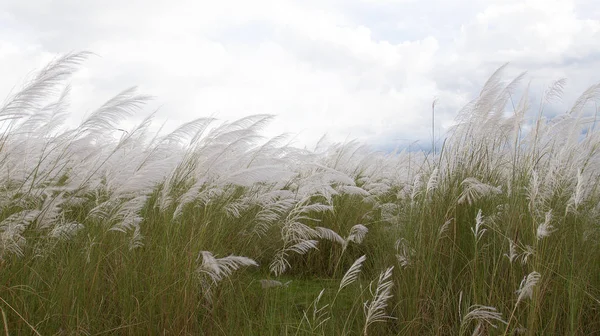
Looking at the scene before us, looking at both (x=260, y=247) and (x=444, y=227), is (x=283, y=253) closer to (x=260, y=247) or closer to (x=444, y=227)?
(x=260, y=247)

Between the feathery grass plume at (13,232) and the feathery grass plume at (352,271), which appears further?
the feathery grass plume at (13,232)

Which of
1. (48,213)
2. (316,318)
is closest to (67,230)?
(48,213)

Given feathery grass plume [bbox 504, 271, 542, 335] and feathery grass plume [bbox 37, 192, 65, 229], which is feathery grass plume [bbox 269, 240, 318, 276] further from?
feathery grass plume [bbox 37, 192, 65, 229]

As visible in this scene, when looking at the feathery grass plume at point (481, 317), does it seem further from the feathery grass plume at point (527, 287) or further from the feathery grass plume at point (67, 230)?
the feathery grass plume at point (67, 230)

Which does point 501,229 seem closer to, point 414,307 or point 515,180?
point 515,180

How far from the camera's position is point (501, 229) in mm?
3088

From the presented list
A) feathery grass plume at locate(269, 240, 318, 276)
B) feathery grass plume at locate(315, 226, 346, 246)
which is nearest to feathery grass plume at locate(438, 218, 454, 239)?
feathery grass plume at locate(315, 226, 346, 246)

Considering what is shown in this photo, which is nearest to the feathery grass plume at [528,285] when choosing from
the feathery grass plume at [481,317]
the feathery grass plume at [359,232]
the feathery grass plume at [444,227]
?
the feathery grass plume at [481,317]

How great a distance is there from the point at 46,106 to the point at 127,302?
148cm

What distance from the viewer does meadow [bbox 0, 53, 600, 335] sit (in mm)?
2619

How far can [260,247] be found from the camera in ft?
13.2

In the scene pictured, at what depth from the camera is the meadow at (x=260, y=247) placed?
2619mm

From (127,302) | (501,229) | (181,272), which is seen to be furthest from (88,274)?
(501,229)

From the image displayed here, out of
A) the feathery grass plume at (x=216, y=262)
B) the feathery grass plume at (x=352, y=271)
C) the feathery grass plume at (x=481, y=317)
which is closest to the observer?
the feathery grass plume at (x=352, y=271)
